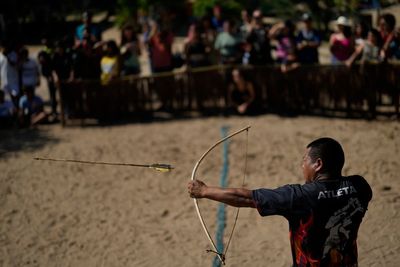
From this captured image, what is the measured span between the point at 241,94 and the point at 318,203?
8355mm

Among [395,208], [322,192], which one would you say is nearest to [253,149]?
[395,208]

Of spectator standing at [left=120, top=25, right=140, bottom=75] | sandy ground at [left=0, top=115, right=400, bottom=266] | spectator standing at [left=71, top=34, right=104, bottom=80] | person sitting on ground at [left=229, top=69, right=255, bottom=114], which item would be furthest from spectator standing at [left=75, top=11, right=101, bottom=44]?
person sitting on ground at [left=229, top=69, right=255, bottom=114]

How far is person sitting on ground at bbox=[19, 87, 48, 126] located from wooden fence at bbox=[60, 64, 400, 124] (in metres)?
0.58

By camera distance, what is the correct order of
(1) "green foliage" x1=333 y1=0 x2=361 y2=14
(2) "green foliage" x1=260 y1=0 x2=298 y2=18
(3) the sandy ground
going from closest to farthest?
(3) the sandy ground < (1) "green foliage" x1=333 y1=0 x2=361 y2=14 < (2) "green foliage" x1=260 y1=0 x2=298 y2=18

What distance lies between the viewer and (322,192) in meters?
3.90

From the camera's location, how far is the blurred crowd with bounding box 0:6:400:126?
11555 mm

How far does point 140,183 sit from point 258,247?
2.60m

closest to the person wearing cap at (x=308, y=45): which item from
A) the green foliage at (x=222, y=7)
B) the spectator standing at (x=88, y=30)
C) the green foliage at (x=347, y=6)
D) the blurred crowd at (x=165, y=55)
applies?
the blurred crowd at (x=165, y=55)

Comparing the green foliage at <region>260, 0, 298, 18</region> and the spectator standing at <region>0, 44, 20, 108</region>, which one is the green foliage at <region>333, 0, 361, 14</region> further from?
the spectator standing at <region>0, 44, 20, 108</region>

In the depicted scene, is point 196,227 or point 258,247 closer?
point 258,247

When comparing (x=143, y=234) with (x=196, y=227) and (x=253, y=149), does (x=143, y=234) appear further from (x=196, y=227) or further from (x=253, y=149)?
(x=253, y=149)

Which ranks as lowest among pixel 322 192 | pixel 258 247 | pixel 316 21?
pixel 258 247

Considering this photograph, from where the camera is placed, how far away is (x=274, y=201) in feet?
12.6

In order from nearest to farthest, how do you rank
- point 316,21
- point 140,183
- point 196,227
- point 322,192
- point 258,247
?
point 322,192, point 258,247, point 196,227, point 140,183, point 316,21
